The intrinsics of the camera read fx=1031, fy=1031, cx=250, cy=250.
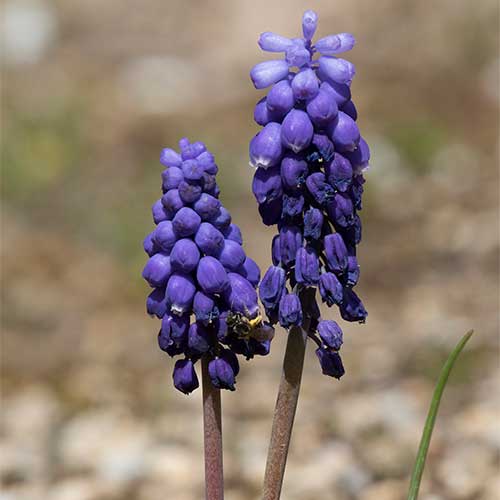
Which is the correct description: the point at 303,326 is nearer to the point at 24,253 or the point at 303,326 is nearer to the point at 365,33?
the point at 24,253

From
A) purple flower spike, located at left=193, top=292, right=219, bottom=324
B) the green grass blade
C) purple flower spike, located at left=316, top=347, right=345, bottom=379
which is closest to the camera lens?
purple flower spike, located at left=193, top=292, right=219, bottom=324

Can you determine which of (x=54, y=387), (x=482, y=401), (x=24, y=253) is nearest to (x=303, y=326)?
(x=482, y=401)

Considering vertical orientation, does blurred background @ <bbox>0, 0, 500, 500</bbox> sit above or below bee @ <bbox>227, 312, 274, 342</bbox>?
above

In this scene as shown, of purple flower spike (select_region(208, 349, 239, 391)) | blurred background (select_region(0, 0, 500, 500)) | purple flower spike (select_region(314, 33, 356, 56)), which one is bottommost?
purple flower spike (select_region(208, 349, 239, 391))

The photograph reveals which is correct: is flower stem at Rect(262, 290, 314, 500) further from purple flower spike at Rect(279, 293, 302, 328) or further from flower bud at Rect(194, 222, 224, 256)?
flower bud at Rect(194, 222, 224, 256)

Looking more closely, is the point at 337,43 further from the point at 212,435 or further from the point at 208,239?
the point at 212,435

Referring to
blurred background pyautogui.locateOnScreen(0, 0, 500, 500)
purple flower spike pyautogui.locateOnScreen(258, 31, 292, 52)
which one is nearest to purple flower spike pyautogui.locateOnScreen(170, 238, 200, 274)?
purple flower spike pyautogui.locateOnScreen(258, 31, 292, 52)

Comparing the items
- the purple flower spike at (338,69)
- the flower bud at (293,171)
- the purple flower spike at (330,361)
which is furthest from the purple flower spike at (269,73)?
the purple flower spike at (330,361)
